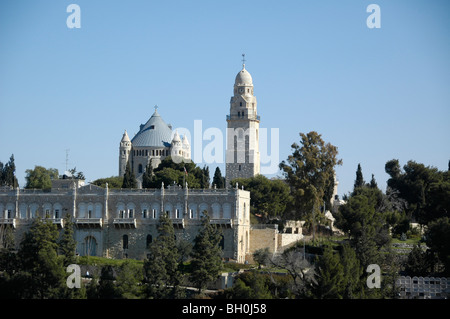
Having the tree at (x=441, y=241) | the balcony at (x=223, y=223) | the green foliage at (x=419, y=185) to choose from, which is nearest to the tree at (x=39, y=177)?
the balcony at (x=223, y=223)

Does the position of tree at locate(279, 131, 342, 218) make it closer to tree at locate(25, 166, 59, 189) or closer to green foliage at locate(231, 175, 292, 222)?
green foliage at locate(231, 175, 292, 222)

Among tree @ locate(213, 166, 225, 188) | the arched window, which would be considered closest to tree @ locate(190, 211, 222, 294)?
the arched window

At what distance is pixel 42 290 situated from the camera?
76.8 m

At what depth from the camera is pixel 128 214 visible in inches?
3686

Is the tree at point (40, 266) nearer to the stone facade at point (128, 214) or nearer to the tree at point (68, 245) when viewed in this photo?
the tree at point (68, 245)

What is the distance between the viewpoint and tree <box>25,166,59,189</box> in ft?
385

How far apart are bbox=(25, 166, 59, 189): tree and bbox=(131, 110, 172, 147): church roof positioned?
15532mm

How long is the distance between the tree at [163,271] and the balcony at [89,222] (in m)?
→ 9.54

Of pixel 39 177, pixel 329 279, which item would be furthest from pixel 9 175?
pixel 329 279

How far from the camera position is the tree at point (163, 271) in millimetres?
77681

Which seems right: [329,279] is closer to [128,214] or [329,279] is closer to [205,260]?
[205,260]

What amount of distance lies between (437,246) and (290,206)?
931 inches

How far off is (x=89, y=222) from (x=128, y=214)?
11.7ft
